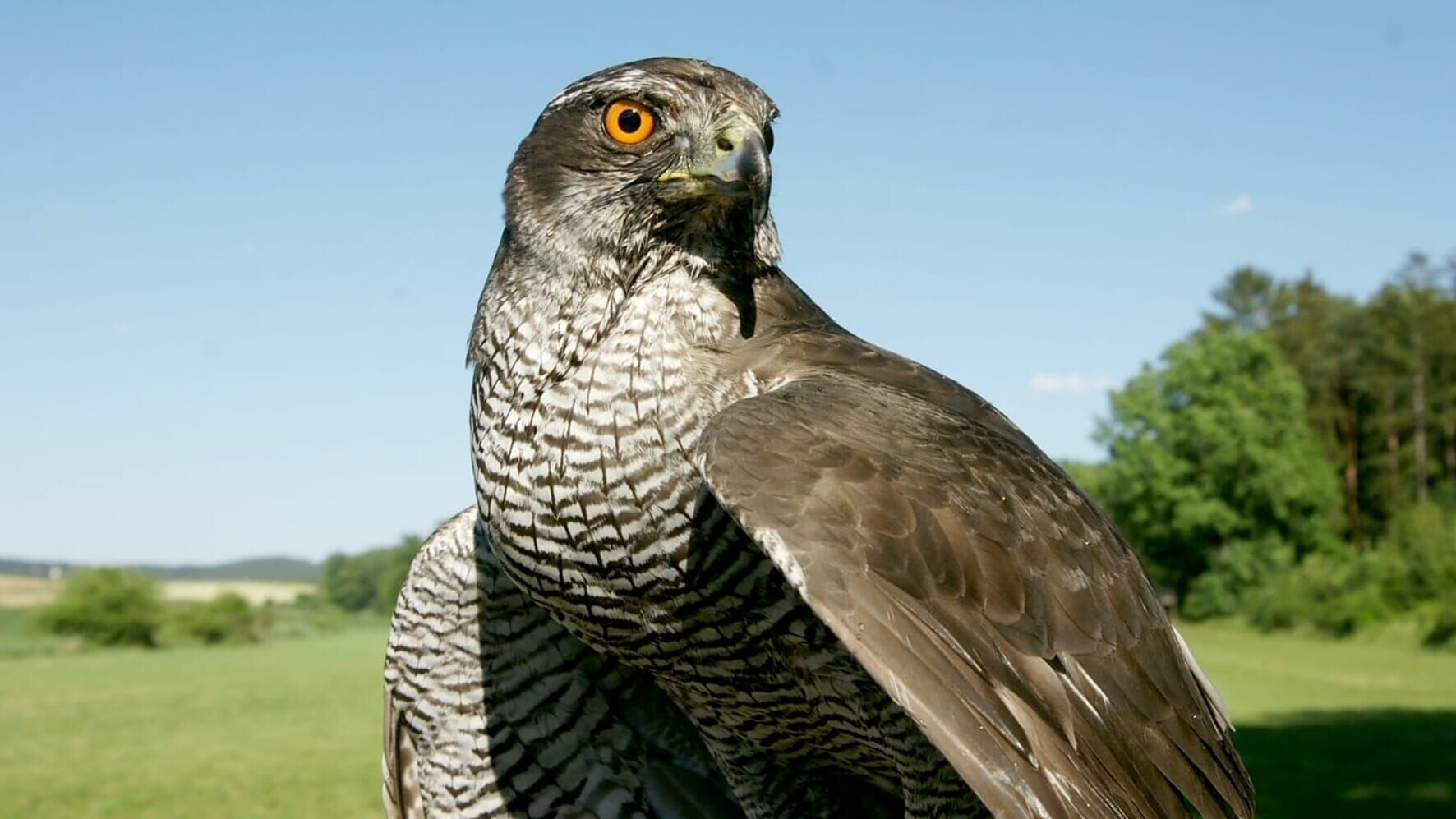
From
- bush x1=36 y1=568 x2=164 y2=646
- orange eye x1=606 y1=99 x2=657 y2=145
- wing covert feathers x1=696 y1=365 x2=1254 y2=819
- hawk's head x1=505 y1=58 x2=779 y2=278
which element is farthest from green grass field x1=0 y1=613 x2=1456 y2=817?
orange eye x1=606 y1=99 x2=657 y2=145

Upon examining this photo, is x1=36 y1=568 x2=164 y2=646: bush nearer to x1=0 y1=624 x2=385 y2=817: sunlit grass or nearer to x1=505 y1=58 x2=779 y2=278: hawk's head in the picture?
x1=0 y1=624 x2=385 y2=817: sunlit grass

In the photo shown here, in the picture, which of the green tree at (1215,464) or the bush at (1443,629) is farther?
the green tree at (1215,464)

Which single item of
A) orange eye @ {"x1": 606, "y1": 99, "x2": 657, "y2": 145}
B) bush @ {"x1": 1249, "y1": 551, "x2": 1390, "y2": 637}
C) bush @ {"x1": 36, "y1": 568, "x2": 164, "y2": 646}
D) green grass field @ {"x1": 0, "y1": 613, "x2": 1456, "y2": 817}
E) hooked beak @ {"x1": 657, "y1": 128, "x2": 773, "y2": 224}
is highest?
orange eye @ {"x1": 606, "y1": 99, "x2": 657, "y2": 145}

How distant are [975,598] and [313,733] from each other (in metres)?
28.6

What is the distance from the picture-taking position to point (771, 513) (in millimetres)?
2434

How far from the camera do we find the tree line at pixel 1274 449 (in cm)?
5612

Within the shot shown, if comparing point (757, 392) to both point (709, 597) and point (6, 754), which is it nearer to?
point (709, 597)

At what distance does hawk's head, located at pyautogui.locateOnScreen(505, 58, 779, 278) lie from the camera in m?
2.95

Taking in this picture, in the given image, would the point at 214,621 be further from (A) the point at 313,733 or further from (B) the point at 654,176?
(B) the point at 654,176

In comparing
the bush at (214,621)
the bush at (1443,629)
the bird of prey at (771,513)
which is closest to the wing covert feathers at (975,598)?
the bird of prey at (771,513)

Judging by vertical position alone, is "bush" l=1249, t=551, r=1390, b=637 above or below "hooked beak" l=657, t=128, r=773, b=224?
below

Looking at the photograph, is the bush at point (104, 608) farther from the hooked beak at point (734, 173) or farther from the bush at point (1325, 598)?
the hooked beak at point (734, 173)

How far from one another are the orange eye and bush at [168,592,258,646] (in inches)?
2223

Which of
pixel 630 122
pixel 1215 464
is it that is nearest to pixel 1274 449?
pixel 1215 464
